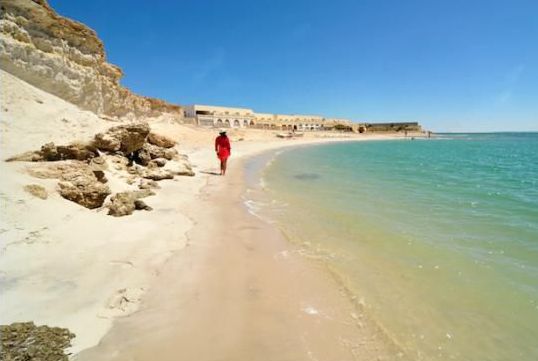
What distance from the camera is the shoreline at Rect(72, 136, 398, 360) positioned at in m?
2.48

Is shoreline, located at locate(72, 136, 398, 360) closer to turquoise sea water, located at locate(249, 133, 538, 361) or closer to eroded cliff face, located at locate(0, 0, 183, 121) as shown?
turquoise sea water, located at locate(249, 133, 538, 361)

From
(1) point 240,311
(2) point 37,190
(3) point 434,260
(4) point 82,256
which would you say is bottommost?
(3) point 434,260

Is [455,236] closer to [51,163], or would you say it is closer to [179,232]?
[179,232]

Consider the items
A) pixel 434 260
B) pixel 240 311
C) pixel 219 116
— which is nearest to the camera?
pixel 240 311

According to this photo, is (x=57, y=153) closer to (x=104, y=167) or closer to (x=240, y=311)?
(x=104, y=167)

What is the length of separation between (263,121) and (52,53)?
7345 cm

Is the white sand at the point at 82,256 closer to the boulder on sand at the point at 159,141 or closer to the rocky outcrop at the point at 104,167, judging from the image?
the rocky outcrop at the point at 104,167

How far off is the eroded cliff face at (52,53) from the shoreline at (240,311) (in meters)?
9.37

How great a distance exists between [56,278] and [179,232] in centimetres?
205

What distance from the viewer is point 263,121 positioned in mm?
82938

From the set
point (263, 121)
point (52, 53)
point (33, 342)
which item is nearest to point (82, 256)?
point (33, 342)

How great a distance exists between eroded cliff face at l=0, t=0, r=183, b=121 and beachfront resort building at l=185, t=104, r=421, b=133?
39380mm

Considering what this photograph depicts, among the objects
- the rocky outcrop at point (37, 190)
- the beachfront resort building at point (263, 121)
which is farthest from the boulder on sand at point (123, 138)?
the beachfront resort building at point (263, 121)

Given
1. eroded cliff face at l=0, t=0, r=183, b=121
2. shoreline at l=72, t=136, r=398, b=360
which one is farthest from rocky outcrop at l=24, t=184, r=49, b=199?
eroded cliff face at l=0, t=0, r=183, b=121
